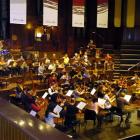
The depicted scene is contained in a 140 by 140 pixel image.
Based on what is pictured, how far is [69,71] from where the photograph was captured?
63.4 feet

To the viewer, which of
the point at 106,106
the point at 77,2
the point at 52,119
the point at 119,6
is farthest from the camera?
the point at 119,6

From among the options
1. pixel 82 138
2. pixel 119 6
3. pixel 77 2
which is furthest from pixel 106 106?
pixel 119 6

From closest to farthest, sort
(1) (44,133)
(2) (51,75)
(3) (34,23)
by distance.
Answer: (1) (44,133), (2) (51,75), (3) (34,23)

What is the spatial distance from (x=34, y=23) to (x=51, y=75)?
6660 mm

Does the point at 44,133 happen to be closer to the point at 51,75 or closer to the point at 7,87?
the point at 7,87

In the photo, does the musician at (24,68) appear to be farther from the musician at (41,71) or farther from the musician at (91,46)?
the musician at (91,46)

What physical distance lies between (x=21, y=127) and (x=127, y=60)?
67.6ft

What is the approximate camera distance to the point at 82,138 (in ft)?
36.1

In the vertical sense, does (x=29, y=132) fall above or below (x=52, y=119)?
above

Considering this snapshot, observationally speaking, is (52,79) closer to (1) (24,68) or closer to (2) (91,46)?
(1) (24,68)

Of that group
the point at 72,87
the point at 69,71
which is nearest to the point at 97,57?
the point at 69,71

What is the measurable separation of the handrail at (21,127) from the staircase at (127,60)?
18264mm

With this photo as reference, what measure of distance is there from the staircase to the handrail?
18.3m

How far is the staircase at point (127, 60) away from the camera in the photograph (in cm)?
2285
